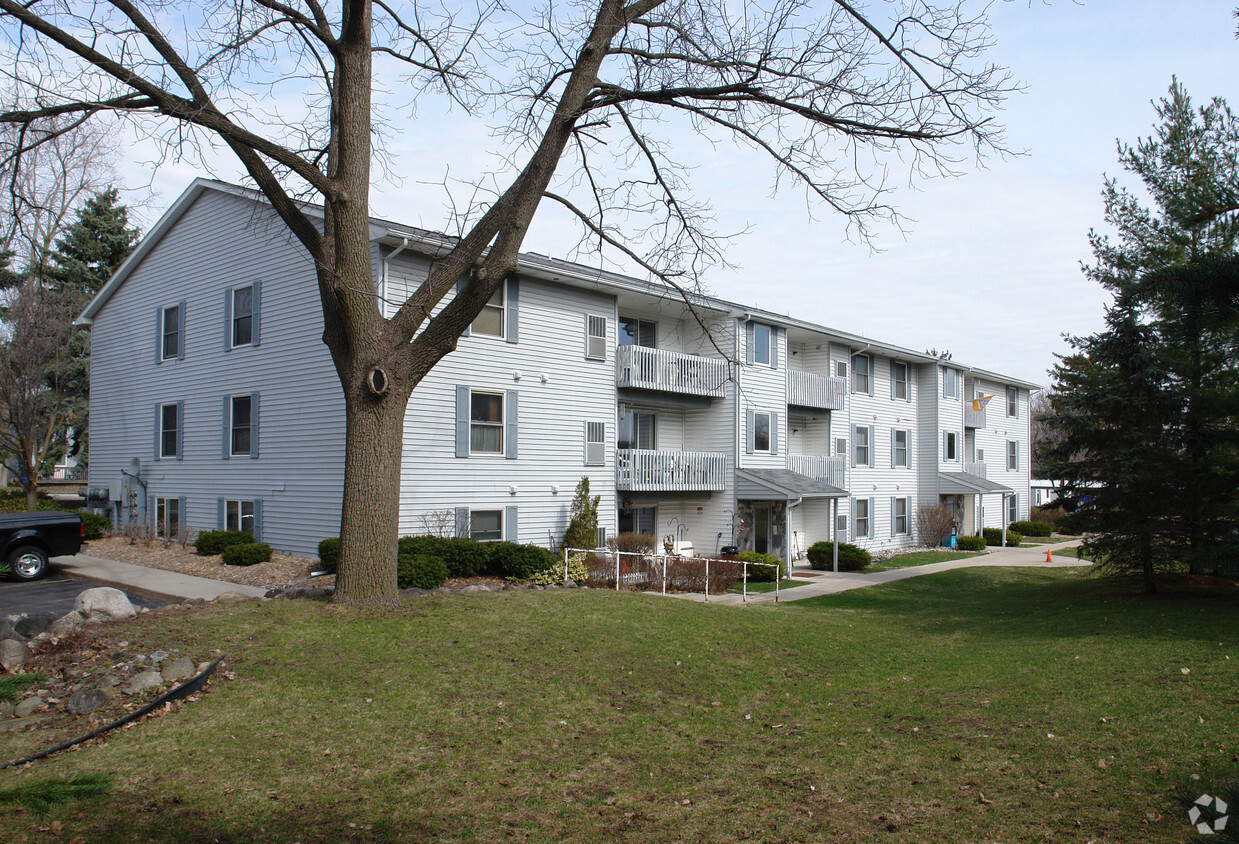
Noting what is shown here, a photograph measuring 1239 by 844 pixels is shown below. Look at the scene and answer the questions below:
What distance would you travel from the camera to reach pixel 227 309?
2012cm

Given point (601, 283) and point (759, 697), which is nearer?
point (759, 697)

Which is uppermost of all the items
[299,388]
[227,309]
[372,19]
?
[372,19]

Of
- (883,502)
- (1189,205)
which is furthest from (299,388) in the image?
(883,502)

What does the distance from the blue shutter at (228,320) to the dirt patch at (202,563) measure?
488cm

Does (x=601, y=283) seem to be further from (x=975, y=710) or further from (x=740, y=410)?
(x=975, y=710)

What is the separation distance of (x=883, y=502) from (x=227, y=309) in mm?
24025

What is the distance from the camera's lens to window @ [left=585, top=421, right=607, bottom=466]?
2105 cm

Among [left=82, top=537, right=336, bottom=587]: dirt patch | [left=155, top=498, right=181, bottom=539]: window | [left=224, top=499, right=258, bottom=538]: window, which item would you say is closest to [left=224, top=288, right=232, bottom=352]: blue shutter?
[left=224, top=499, right=258, bottom=538]: window

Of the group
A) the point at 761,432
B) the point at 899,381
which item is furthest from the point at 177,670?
the point at 899,381

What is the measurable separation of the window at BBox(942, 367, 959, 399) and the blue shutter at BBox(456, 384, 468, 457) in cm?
2443

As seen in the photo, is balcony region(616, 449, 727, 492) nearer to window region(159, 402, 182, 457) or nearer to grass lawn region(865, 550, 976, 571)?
grass lawn region(865, 550, 976, 571)

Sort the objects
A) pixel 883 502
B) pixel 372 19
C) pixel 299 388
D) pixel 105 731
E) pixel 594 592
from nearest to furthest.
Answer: pixel 105 731 → pixel 372 19 → pixel 594 592 → pixel 299 388 → pixel 883 502

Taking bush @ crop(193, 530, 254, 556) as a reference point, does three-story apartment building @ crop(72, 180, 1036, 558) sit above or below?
above

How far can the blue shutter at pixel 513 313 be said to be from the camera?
19219 millimetres
